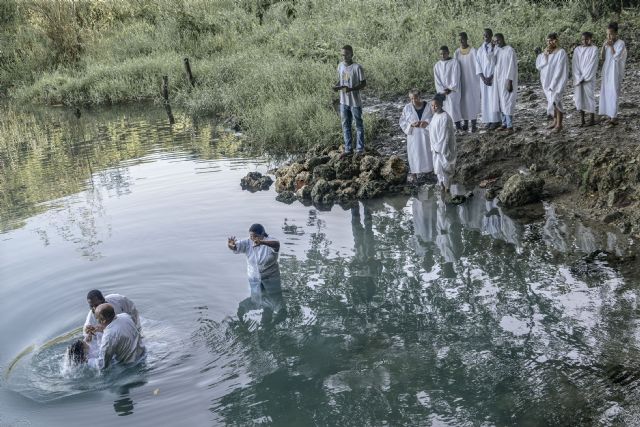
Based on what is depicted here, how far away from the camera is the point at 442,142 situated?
1176 cm

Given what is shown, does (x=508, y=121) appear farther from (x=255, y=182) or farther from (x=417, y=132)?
(x=255, y=182)

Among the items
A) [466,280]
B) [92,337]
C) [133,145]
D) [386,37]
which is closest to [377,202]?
[466,280]

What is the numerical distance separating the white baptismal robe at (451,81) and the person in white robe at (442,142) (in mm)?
2167

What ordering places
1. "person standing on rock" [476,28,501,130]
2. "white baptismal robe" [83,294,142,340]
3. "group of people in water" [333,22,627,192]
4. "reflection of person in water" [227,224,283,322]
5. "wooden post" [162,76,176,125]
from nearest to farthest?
"white baptismal robe" [83,294,142,340]
"reflection of person in water" [227,224,283,322]
"group of people in water" [333,22,627,192]
"person standing on rock" [476,28,501,130]
"wooden post" [162,76,176,125]

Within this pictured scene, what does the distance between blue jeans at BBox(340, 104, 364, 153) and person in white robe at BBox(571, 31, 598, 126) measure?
13.2 ft

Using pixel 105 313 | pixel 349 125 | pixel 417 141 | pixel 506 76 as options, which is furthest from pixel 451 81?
pixel 105 313

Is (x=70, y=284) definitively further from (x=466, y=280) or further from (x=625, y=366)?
(x=625, y=366)

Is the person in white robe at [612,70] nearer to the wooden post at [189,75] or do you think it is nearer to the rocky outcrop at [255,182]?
the rocky outcrop at [255,182]

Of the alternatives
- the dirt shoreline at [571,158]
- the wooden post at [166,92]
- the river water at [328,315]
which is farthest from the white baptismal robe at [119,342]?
the wooden post at [166,92]

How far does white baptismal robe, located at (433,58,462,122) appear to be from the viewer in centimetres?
1391

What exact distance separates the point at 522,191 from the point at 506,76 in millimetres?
3176

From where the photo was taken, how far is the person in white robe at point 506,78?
1330 cm

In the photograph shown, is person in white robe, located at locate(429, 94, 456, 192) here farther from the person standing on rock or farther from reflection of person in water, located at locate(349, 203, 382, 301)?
the person standing on rock

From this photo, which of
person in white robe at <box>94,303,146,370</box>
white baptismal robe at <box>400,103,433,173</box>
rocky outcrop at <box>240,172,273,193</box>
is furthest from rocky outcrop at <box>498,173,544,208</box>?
person in white robe at <box>94,303,146,370</box>
